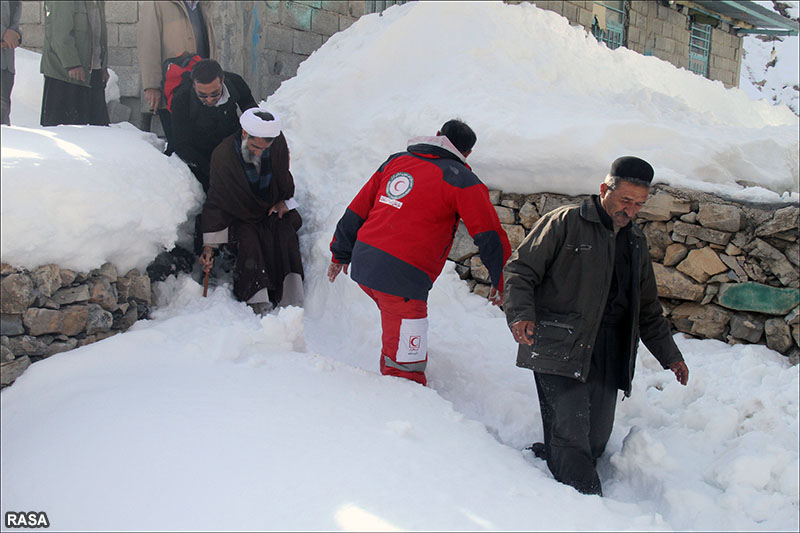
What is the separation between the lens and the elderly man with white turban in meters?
4.08

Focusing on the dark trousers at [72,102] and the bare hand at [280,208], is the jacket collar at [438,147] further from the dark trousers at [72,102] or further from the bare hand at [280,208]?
the dark trousers at [72,102]

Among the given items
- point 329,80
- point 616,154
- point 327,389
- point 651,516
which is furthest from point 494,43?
point 651,516

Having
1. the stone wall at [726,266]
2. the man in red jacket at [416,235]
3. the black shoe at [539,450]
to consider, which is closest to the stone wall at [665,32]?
the stone wall at [726,266]

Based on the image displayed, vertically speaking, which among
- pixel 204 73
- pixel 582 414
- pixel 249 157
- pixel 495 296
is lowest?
pixel 582 414

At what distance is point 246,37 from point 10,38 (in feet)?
7.32

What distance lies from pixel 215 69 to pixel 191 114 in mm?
362

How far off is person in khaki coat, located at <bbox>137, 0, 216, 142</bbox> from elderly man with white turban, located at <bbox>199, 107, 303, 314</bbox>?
1342 millimetres

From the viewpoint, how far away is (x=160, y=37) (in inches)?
205

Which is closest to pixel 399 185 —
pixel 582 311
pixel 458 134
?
pixel 458 134

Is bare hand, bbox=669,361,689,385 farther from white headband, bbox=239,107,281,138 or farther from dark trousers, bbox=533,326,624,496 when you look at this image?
white headband, bbox=239,107,281,138

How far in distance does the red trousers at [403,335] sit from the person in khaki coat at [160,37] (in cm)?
287

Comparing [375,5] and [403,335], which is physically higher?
[375,5]

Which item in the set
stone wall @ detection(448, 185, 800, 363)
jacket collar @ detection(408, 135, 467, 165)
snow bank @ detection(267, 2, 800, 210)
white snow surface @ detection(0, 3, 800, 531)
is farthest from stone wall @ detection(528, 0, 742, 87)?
jacket collar @ detection(408, 135, 467, 165)

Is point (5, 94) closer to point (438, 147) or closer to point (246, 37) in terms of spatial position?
point (246, 37)
